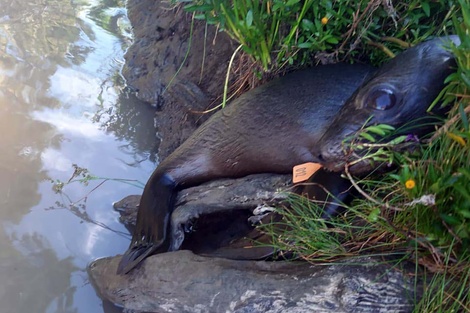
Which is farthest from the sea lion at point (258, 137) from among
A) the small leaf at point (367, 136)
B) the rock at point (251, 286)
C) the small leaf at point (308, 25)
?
the small leaf at point (367, 136)

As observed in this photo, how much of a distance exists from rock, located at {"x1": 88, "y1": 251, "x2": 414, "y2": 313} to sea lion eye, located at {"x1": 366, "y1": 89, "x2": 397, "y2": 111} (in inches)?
27.8

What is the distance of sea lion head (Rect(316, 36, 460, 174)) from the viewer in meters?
2.37

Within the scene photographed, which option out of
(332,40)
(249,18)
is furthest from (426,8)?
(249,18)

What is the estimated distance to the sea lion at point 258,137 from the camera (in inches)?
107

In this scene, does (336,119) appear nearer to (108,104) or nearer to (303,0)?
(303,0)

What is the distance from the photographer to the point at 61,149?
3.55 metres

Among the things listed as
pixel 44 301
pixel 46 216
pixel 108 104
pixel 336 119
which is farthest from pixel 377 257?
pixel 108 104

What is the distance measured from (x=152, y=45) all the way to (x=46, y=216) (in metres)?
1.84

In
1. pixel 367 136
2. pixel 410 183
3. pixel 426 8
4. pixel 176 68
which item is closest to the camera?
pixel 410 183

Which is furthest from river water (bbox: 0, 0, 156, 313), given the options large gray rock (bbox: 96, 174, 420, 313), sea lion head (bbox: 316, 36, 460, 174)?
sea lion head (bbox: 316, 36, 460, 174)

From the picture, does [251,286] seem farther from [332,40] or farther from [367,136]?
[332,40]

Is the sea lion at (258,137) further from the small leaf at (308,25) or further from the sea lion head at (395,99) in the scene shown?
the small leaf at (308,25)

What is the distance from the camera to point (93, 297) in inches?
111

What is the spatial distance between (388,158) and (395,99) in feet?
1.32
